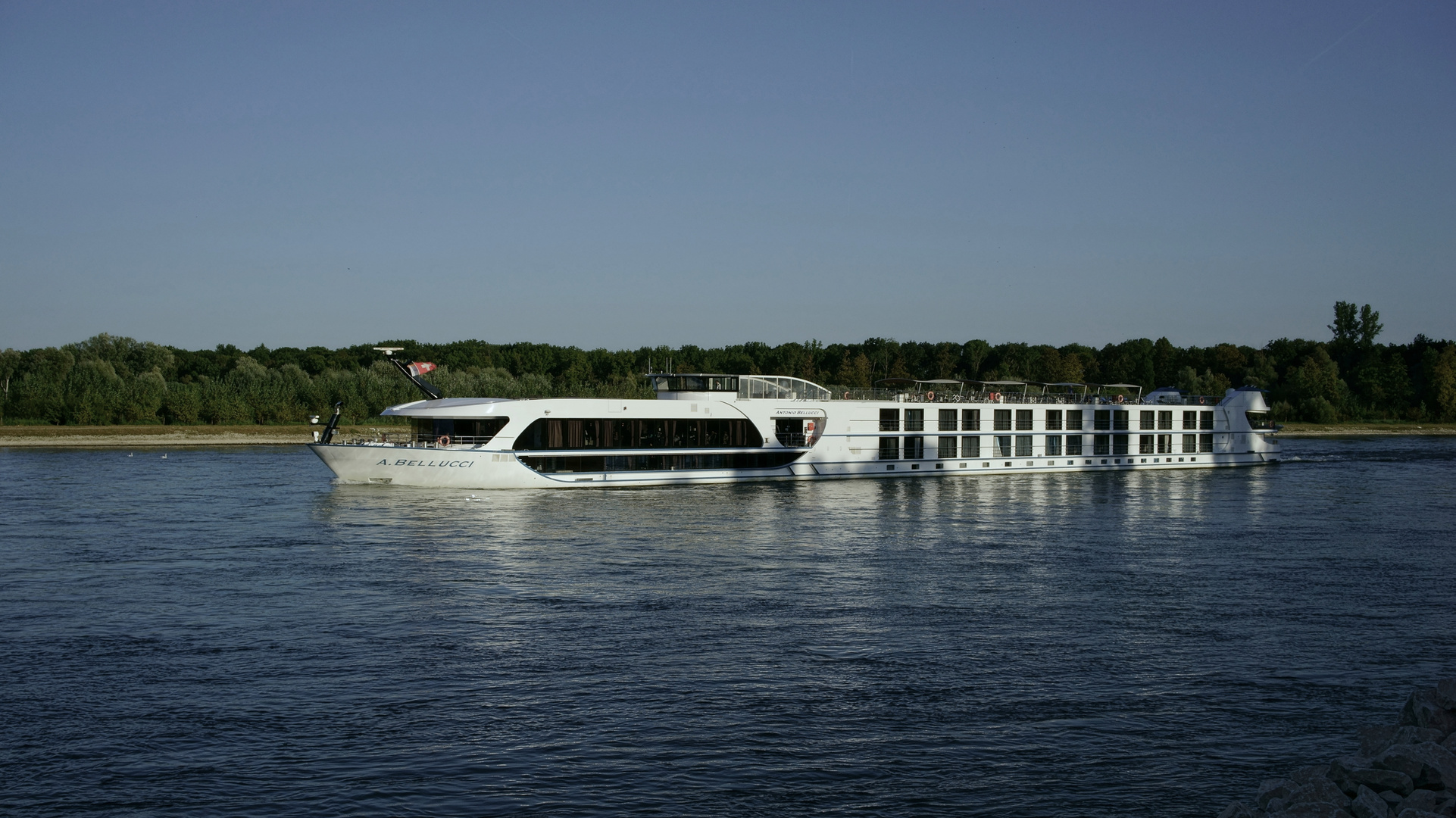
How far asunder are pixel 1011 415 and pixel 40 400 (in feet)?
334

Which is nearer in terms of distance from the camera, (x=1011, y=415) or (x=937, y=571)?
(x=937, y=571)

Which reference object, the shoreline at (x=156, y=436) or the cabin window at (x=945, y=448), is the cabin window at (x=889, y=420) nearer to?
the cabin window at (x=945, y=448)

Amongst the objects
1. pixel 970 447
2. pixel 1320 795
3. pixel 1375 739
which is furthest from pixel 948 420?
pixel 1320 795

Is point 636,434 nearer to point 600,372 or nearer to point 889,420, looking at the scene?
point 889,420

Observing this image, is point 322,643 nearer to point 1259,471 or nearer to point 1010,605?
point 1010,605

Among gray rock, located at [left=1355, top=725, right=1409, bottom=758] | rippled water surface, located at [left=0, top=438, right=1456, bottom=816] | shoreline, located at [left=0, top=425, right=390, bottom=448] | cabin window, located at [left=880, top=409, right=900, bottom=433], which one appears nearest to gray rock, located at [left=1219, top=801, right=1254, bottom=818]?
rippled water surface, located at [left=0, top=438, right=1456, bottom=816]

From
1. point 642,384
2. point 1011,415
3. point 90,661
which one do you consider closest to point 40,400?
point 642,384

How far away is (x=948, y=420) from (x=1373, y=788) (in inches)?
2341

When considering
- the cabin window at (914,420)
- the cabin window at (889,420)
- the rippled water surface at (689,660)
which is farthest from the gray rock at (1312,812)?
the cabin window at (914,420)

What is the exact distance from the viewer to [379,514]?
149 feet

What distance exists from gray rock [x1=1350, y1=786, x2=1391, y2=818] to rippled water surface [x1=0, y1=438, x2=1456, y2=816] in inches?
123

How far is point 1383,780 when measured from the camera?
455 inches

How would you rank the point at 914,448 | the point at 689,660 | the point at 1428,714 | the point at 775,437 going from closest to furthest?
the point at 1428,714 < the point at 689,660 < the point at 775,437 < the point at 914,448

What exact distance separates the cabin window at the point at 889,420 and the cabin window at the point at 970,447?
226 inches
